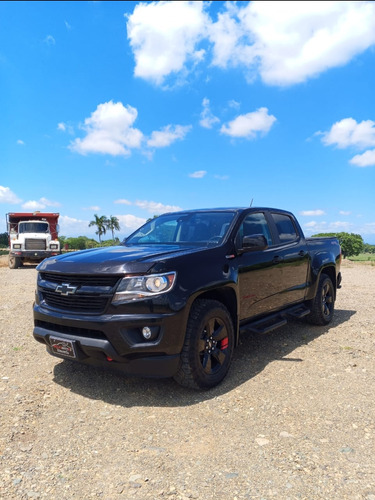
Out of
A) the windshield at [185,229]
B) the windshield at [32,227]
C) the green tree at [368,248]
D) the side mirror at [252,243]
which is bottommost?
the green tree at [368,248]

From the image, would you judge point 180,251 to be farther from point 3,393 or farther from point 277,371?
point 3,393

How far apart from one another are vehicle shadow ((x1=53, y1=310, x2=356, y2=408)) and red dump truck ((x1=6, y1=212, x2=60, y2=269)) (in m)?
14.8

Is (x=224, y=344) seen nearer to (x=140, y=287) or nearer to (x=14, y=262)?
(x=140, y=287)

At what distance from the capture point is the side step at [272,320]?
438cm

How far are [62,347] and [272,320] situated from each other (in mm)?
2831

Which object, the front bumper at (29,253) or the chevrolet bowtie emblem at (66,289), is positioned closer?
the chevrolet bowtie emblem at (66,289)

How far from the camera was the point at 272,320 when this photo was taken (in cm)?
518

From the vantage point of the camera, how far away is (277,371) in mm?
4219

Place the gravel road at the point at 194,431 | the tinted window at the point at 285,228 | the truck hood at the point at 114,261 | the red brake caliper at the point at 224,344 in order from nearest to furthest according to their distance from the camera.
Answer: the gravel road at the point at 194,431 < the truck hood at the point at 114,261 < the red brake caliper at the point at 224,344 < the tinted window at the point at 285,228

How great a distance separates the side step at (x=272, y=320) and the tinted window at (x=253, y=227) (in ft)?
3.09

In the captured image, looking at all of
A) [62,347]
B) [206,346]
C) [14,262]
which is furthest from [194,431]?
[14,262]

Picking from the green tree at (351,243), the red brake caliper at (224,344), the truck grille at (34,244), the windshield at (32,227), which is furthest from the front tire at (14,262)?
the green tree at (351,243)

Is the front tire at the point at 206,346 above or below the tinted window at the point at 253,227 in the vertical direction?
below

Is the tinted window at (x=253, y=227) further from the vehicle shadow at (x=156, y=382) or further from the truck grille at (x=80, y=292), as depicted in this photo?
the truck grille at (x=80, y=292)
